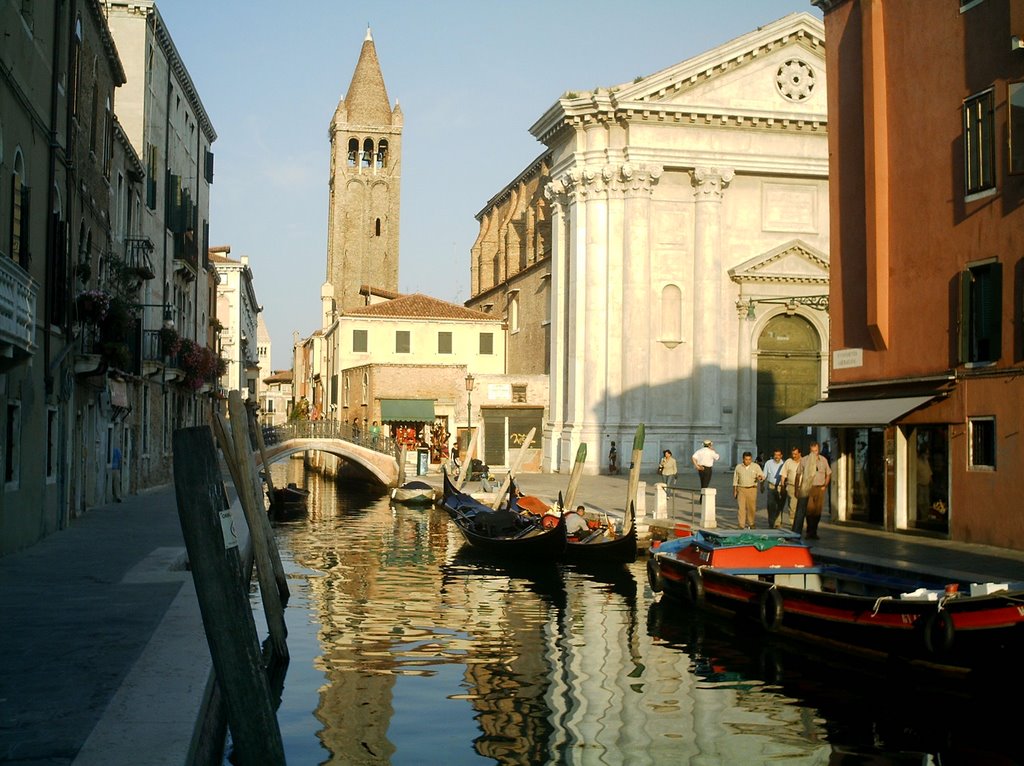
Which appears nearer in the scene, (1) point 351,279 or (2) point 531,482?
(2) point 531,482

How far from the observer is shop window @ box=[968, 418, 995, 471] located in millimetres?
14930

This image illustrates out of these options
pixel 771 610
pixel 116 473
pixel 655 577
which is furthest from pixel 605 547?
pixel 116 473

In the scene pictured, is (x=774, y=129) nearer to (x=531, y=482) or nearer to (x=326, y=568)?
(x=531, y=482)

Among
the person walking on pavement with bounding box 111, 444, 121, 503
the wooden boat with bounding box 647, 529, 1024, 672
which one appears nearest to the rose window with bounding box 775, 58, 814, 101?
the person walking on pavement with bounding box 111, 444, 121, 503

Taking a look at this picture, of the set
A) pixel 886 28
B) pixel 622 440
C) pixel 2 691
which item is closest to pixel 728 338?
pixel 622 440

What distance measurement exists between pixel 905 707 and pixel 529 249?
39362mm

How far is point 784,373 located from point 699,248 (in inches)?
189

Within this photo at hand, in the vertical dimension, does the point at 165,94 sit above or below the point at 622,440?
above

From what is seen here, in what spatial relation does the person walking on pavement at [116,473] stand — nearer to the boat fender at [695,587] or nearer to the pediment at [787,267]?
the boat fender at [695,587]

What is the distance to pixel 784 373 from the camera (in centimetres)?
3534

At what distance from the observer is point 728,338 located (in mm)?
34625

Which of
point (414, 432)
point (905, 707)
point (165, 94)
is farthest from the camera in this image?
point (414, 432)

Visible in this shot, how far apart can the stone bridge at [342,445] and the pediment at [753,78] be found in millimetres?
11990

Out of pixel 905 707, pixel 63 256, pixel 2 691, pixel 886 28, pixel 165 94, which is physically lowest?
pixel 905 707
